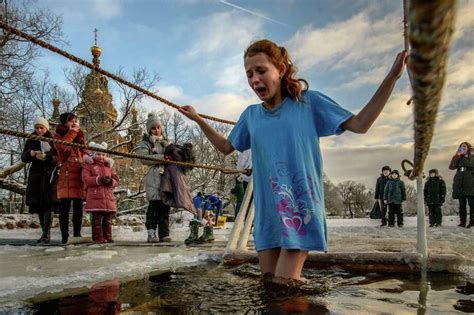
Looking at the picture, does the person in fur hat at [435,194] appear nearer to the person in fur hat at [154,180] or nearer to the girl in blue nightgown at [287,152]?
the person in fur hat at [154,180]

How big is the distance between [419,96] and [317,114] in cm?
112

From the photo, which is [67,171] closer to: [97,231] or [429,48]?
[97,231]

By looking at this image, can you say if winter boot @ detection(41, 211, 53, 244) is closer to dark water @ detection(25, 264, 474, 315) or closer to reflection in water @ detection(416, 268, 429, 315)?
dark water @ detection(25, 264, 474, 315)

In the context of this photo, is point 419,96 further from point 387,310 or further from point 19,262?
point 19,262

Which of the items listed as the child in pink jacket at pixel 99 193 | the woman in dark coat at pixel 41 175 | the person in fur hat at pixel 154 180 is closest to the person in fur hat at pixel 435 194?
the person in fur hat at pixel 154 180

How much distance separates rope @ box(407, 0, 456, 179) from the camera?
2.40 feet

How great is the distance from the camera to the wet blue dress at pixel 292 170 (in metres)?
1.95

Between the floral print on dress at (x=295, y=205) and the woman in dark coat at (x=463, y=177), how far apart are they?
8558 millimetres

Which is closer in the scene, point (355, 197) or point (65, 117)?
point (65, 117)

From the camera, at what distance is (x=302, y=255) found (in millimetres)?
1972

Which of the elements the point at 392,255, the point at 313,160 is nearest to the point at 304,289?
the point at 313,160

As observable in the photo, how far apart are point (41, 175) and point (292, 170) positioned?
16.3 feet

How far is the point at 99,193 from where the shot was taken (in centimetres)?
589

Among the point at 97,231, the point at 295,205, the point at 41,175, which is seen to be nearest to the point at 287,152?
the point at 295,205
